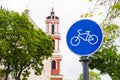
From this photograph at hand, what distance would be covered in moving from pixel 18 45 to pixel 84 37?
115ft

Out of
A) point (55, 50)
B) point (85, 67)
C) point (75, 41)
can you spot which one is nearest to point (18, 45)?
point (75, 41)

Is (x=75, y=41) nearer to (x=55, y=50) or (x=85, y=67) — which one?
(x=85, y=67)

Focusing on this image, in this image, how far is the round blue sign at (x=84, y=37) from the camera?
668 cm

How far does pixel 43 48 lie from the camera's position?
4278 cm

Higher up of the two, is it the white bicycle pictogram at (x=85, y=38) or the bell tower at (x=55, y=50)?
the bell tower at (x=55, y=50)

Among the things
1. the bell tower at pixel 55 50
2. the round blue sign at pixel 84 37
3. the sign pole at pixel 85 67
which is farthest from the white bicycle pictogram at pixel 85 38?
the bell tower at pixel 55 50

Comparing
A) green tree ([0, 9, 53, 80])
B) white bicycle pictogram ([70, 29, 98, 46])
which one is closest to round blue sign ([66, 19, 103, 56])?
white bicycle pictogram ([70, 29, 98, 46])

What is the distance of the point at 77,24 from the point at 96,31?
1.15ft

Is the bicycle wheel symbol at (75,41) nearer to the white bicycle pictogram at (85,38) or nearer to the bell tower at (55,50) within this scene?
the white bicycle pictogram at (85,38)

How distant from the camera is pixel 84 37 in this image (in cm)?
673

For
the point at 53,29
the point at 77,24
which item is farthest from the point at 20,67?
the point at 53,29

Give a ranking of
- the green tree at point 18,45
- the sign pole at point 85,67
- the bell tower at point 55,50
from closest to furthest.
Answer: the sign pole at point 85,67, the green tree at point 18,45, the bell tower at point 55,50

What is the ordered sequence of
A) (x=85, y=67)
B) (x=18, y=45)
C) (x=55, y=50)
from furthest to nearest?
(x=55, y=50), (x=18, y=45), (x=85, y=67)

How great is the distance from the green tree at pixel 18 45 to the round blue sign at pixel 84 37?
33.1 m
